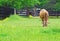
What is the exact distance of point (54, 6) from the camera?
149 feet

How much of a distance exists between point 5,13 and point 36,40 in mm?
25311

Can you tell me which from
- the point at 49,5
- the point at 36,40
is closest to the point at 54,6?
the point at 49,5

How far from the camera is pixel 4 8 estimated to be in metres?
34.4

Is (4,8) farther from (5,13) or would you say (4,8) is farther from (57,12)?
(57,12)

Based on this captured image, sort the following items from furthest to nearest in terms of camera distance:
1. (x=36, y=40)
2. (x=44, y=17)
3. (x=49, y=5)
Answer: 1. (x=49, y=5)
2. (x=44, y=17)
3. (x=36, y=40)

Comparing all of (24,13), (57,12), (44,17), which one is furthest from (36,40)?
(24,13)

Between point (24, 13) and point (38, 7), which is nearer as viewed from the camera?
point (38, 7)

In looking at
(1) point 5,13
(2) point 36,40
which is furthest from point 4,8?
(2) point 36,40

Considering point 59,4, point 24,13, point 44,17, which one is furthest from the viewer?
point 24,13

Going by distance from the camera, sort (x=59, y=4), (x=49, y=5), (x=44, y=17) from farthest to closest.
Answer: (x=49, y=5)
(x=59, y=4)
(x=44, y=17)

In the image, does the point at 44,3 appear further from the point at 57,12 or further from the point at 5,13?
the point at 5,13

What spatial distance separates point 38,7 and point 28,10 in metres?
1.89

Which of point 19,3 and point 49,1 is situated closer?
point 19,3

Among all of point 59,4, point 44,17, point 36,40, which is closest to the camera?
point 36,40
